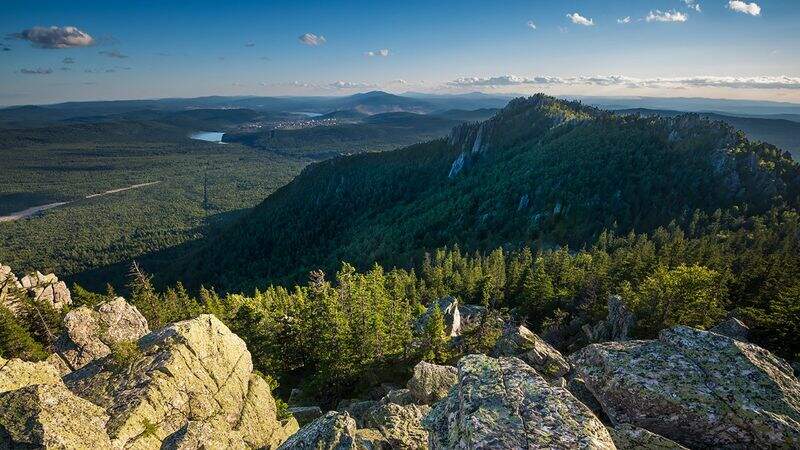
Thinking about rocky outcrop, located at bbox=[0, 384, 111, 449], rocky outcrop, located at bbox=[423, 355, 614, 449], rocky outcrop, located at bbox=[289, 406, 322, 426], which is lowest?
rocky outcrop, located at bbox=[289, 406, 322, 426]

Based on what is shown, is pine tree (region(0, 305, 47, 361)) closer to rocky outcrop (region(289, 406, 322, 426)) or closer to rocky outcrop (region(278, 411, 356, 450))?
rocky outcrop (region(289, 406, 322, 426))

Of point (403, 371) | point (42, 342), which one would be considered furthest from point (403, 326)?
point (42, 342)

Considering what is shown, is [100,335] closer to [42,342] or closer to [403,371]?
[42,342]

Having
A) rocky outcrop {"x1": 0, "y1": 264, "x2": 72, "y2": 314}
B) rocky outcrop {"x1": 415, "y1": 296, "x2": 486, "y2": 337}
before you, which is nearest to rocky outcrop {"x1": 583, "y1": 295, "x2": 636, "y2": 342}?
rocky outcrop {"x1": 415, "y1": 296, "x2": 486, "y2": 337}

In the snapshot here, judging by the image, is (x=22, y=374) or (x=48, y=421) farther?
(x=22, y=374)

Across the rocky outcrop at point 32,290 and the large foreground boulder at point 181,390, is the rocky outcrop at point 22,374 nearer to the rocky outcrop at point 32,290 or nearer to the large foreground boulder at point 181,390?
the large foreground boulder at point 181,390

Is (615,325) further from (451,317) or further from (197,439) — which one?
(197,439)

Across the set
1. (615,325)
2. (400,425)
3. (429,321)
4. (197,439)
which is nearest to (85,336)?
(197,439)
